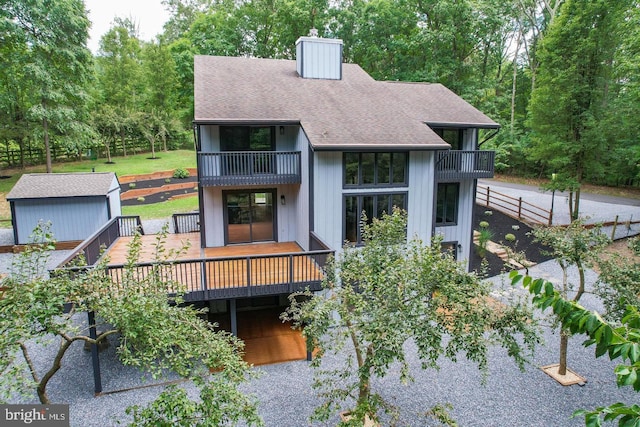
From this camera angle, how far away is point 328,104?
13789 mm

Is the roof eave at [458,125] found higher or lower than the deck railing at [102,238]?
higher

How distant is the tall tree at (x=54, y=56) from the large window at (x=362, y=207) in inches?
831

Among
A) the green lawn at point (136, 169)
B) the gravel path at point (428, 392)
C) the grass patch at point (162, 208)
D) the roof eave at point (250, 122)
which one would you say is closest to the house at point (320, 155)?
the roof eave at point (250, 122)

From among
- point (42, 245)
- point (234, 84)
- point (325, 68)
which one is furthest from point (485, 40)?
point (42, 245)

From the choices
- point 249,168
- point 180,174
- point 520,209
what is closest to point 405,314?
point 249,168

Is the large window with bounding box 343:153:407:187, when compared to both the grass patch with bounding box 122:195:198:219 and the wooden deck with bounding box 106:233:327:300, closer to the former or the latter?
the wooden deck with bounding box 106:233:327:300

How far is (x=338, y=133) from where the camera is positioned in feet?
39.3

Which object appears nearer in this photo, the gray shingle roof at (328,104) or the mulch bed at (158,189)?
the gray shingle roof at (328,104)

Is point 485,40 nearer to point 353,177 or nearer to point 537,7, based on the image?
point 537,7

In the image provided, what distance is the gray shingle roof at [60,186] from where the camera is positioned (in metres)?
16.4

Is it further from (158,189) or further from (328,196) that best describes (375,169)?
(158,189)

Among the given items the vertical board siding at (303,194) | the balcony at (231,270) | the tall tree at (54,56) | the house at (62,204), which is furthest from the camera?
the tall tree at (54,56)

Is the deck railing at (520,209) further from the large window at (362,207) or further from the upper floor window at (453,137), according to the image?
the large window at (362,207)

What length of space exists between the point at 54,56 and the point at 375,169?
23.2m
